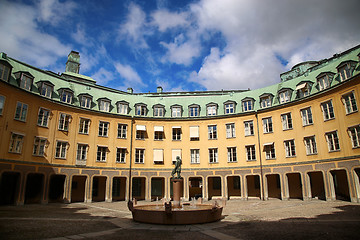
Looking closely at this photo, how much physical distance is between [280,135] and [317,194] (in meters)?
8.56

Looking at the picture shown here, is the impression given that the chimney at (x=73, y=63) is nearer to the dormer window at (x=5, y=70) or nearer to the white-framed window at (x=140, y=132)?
the white-framed window at (x=140, y=132)

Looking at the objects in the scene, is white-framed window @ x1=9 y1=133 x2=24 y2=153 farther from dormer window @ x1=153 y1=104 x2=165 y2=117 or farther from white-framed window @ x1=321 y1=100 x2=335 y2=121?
white-framed window @ x1=321 y1=100 x2=335 y2=121

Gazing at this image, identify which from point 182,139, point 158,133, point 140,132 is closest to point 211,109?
point 182,139

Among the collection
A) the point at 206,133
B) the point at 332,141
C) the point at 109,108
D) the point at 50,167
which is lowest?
the point at 50,167

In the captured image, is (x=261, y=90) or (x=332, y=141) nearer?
(x=332, y=141)

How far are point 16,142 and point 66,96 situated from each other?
8899 millimetres

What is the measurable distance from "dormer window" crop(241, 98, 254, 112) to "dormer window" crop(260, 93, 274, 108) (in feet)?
4.70

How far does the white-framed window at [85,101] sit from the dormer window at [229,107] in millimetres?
20013

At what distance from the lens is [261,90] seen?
1540 inches

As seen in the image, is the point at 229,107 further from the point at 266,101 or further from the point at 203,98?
the point at 266,101

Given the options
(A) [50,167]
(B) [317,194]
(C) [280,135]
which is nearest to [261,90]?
(C) [280,135]

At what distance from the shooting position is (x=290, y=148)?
33000 mm

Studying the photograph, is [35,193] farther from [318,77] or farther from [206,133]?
[318,77]

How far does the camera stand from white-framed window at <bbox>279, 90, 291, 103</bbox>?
34.5 meters
